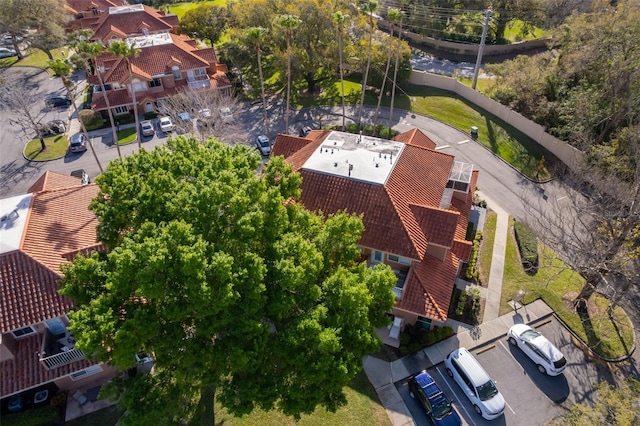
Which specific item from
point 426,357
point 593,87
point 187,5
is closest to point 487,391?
point 426,357

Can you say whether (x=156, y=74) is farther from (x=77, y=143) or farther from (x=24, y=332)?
(x=24, y=332)

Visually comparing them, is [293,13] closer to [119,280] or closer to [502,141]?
[502,141]

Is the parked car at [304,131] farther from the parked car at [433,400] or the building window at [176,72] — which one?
the parked car at [433,400]

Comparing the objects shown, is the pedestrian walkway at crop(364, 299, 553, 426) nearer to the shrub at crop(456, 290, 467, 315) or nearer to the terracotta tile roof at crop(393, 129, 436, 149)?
the shrub at crop(456, 290, 467, 315)

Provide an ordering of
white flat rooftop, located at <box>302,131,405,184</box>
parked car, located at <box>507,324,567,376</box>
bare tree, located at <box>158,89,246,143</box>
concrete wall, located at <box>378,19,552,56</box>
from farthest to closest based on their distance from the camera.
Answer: concrete wall, located at <box>378,19,552,56</box>, bare tree, located at <box>158,89,246,143</box>, white flat rooftop, located at <box>302,131,405,184</box>, parked car, located at <box>507,324,567,376</box>

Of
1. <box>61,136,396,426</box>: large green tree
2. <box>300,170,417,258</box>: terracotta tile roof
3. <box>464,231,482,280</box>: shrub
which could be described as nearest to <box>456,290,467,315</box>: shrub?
<box>464,231,482,280</box>: shrub

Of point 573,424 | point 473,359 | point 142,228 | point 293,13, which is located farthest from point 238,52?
point 573,424
